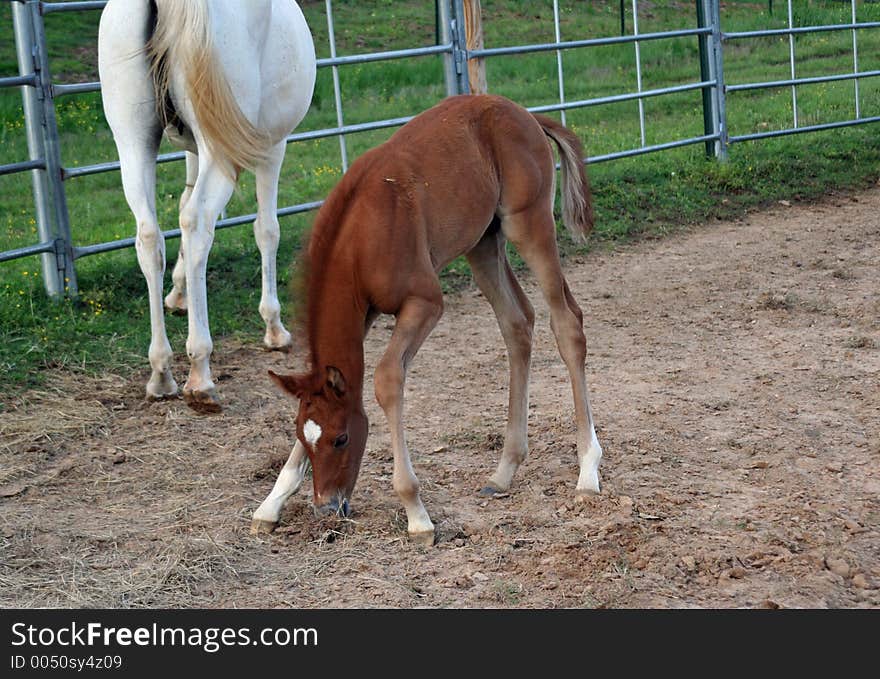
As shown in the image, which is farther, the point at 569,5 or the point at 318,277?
the point at 569,5

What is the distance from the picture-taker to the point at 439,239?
3566 millimetres

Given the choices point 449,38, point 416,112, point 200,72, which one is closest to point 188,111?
point 200,72

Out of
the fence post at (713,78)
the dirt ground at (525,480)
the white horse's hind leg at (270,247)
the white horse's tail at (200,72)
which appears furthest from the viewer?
the fence post at (713,78)

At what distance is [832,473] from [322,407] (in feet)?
5.82

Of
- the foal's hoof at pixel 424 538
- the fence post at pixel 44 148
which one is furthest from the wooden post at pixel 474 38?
the foal's hoof at pixel 424 538

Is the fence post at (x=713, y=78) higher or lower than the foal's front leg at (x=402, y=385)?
higher

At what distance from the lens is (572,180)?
4.17 meters

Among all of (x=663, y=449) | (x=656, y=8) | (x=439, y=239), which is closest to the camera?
(x=439, y=239)

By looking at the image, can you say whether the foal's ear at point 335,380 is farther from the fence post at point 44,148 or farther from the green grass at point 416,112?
the fence post at point 44,148

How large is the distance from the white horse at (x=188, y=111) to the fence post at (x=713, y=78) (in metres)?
5.13

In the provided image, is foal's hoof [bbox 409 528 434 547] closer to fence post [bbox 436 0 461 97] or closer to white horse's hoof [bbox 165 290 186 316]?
white horse's hoof [bbox 165 290 186 316]

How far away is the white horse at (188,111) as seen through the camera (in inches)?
177

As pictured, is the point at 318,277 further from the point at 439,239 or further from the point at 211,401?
the point at 211,401
